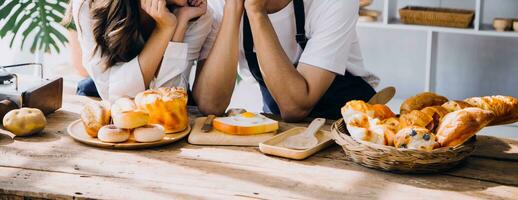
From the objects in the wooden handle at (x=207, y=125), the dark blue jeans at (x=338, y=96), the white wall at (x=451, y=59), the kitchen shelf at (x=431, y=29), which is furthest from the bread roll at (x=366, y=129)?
the white wall at (x=451, y=59)

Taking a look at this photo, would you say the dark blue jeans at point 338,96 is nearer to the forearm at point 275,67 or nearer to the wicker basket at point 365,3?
the forearm at point 275,67

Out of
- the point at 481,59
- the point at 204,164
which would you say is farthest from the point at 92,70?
the point at 481,59

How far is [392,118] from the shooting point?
5.66 feet

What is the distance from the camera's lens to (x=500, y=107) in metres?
1.78

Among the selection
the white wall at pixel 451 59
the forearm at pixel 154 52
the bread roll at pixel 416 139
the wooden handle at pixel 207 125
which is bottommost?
the white wall at pixel 451 59

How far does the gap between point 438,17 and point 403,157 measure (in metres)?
2.52

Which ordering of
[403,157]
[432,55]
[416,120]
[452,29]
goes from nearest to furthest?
1. [403,157]
2. [416,120]
3. [452,29]
4. [432,55]

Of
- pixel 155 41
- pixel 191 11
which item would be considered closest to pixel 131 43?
pixel 155 41

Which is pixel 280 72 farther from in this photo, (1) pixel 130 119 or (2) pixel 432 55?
(2) pixel 432 55

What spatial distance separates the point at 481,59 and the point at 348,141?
9.55ft

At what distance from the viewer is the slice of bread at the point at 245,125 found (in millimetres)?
1915

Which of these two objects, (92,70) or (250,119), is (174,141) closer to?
(250,119)

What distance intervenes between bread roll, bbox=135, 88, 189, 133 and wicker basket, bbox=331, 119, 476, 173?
439 mm

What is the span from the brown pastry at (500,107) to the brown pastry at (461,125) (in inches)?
4.7
